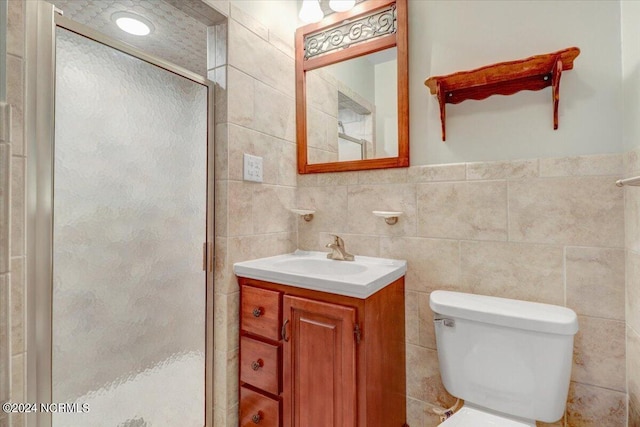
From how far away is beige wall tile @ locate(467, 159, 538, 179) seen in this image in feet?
4.02

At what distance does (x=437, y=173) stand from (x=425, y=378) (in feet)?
Result: 3.11

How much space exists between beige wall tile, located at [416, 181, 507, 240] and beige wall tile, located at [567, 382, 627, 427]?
0.63 m

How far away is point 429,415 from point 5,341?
1.57 m

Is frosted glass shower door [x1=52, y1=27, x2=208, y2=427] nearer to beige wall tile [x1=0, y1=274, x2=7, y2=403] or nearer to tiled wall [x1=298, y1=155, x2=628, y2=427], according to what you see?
beige wall tile [x1=0, y1=274, x2=7, y2=403]

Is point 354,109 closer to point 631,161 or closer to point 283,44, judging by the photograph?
point 283,44

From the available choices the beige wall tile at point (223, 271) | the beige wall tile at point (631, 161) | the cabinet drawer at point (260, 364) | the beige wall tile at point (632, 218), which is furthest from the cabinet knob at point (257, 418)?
the beige wall tile at point (631, 161)

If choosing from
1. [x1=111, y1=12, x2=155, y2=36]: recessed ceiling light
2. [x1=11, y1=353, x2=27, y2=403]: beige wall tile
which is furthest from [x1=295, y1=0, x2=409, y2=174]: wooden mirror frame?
[x1=11, y1=353, x2=27, y2=403]: beige wall tile

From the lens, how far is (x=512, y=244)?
1.26m

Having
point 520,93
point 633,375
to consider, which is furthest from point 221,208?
point 633,375

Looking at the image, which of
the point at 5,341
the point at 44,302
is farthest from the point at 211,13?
the point at 5,341

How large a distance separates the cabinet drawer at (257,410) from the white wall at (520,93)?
126 cm

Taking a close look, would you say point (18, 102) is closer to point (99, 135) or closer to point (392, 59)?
point (99, 135)

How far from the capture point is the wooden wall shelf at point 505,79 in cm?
113

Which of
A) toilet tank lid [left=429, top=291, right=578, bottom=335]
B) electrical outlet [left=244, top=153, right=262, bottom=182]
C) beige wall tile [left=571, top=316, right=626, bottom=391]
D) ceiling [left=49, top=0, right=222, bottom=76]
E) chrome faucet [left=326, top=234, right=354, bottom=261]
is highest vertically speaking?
ceiling [left=49, top=0, right=222, bottom=76]
